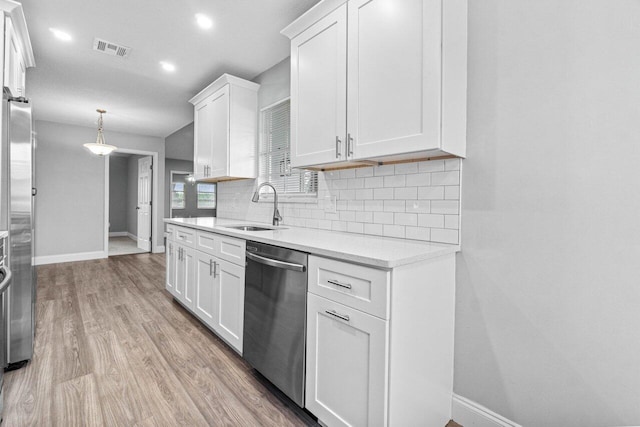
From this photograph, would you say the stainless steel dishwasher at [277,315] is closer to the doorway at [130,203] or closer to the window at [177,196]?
the doorway at [130,203]

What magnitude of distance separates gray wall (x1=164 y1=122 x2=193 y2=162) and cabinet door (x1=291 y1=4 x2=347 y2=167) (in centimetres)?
420

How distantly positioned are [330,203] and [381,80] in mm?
1046

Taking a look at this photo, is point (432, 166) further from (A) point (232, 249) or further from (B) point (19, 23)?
(B) point (19, 23)

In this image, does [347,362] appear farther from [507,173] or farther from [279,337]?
[507,173]

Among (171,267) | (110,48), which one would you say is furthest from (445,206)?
(110,48)

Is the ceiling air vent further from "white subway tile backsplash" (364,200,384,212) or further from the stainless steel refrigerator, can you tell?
"white subway tile backsplash" (364,200,384,212)

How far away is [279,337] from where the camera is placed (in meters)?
1.71

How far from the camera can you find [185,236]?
297cm

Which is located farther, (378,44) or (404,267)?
(378,44)

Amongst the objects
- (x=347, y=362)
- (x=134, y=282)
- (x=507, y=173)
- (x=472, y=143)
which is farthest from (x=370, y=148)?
(x=134, y=282)

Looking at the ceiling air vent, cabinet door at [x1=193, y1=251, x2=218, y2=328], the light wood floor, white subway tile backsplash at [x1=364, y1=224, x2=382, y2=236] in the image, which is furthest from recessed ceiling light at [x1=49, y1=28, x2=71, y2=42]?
white subway tile backsplash at [x1=364, y1=224, x2=382, y2=236]

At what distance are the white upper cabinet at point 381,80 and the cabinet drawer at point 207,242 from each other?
→ 959 mm

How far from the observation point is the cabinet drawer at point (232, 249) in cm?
206

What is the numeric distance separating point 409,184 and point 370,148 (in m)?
0.35
